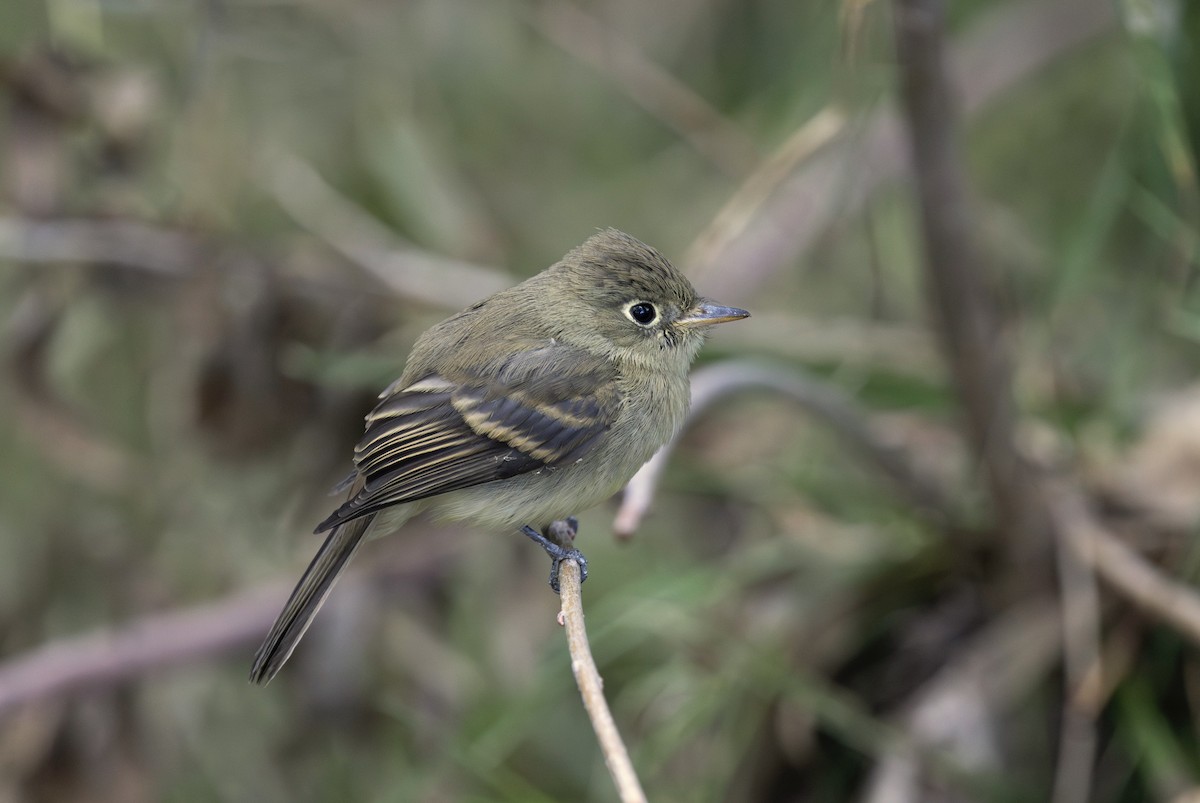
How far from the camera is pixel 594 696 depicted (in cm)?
134

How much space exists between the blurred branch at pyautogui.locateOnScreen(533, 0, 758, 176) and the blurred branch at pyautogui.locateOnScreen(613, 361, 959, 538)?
127cm

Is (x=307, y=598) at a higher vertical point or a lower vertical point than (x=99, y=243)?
higher

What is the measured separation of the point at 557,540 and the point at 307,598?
49cm

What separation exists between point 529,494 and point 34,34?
2.64 meters

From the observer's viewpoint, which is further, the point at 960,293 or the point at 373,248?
the point at 373,248

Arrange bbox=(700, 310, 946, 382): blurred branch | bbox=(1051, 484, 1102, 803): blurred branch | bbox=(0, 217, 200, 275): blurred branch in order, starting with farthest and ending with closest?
1. bbox=(700, 310, 946, 382): blurred branch
2. bbox=(0, 217, 200, 275): blurred branch
3. bbox=(1051, 484, 1102, 803): blurred branch

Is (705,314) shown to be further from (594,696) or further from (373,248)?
(373,248)

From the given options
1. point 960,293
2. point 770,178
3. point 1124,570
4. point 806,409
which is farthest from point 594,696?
point 1124,570

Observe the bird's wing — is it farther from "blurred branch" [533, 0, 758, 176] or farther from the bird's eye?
"blurred branch" [533, 0, 758, 176]

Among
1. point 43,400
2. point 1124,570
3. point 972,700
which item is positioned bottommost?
point 43,400

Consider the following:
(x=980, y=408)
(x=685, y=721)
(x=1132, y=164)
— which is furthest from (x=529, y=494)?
(x=1132, y=164)

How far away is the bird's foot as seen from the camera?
2.20 m

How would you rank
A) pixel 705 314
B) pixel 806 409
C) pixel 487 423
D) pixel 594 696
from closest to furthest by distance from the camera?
pixel 594 696 → pixel 487 423 → pixel 705 314 → pixel 806 409

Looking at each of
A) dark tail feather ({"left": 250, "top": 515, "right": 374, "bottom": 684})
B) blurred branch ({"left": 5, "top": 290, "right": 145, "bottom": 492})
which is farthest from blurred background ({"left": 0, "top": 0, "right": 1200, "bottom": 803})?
dark tail feather ({"left": 250, "top": 515, "right": 374, "bottom": 684})
